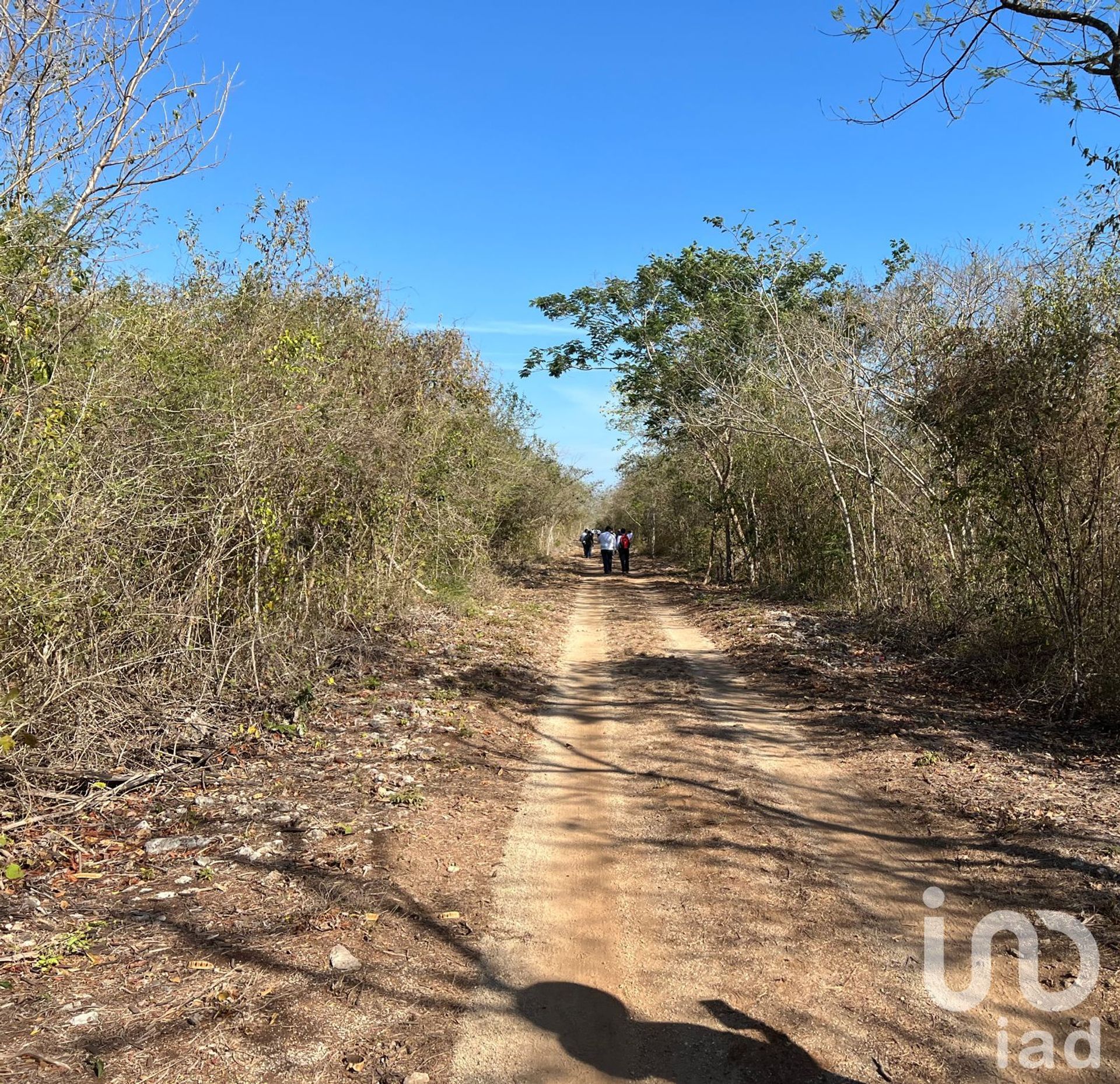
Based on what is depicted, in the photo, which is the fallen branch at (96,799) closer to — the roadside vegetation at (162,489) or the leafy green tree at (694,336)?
the roadside vegetation at (162,489)

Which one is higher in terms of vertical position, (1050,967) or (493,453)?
(493,453)

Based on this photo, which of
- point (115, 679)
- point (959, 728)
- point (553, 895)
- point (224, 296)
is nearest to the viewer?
point (553, 895)

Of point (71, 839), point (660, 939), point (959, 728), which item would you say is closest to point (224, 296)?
point (71, 839)

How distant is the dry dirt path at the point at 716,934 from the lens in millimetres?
3201

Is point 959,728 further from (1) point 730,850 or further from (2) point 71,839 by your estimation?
(2) point 71,839

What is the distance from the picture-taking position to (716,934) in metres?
4.09

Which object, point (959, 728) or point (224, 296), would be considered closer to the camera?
point (959, 728)

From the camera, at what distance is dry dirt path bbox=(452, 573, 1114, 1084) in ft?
10.5

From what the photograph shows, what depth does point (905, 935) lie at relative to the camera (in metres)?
4.04

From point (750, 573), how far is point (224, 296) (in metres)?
14.9

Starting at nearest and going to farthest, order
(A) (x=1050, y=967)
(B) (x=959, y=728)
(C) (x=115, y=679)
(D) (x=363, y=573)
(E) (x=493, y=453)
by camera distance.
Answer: (A) (x=1050, y=967), (C) (x=115, y=679), (B) (x=959, y=728), (D) (x=363, y=573), (E) (x=493, y=453)

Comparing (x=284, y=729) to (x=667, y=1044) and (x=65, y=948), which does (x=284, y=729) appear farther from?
(x=667, y=1044)

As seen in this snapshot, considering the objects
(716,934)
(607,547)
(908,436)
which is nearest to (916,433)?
(908,436)

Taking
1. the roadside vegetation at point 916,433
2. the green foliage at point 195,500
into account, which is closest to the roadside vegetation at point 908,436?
the roadside vegetation at point 916,433
